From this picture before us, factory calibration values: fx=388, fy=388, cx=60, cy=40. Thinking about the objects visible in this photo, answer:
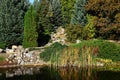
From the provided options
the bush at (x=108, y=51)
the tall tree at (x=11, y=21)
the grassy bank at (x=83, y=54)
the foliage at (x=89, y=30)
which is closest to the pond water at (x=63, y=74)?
the grassy bank at (x=83, y=54)

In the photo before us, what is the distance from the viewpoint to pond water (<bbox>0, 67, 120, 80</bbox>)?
2544cm

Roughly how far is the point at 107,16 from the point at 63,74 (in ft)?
54.3

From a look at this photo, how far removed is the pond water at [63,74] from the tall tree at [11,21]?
43.4ft

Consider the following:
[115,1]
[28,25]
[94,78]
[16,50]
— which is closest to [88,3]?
[115,1]

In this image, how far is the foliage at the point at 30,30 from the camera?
4231cm

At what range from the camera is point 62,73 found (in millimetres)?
28047

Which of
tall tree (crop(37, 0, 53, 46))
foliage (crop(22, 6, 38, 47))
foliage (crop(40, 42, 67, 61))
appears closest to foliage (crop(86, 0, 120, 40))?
foliage (crop(22, 6, 38, 47))

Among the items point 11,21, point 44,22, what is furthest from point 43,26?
point 11,21

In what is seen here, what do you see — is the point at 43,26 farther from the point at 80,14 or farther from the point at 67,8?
the point at 67,8

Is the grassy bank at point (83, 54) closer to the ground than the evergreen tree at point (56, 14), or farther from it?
closer to the ground

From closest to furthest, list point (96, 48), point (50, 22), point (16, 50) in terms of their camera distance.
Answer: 1. point (96, 48)
2. point (16, 50)
3. point (50, 22)

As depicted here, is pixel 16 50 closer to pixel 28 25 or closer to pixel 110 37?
pixel 28 25

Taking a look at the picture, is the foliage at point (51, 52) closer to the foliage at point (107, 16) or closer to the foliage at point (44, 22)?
the foliage at point (107, 16)

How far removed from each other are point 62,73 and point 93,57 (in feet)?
17.1
